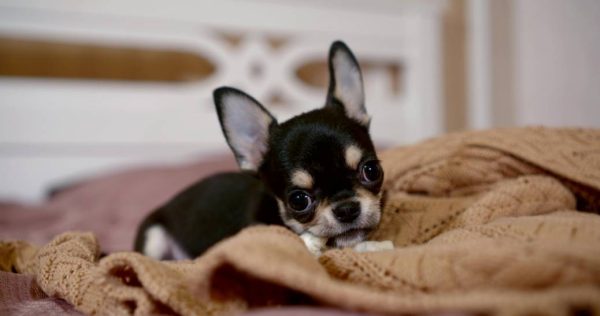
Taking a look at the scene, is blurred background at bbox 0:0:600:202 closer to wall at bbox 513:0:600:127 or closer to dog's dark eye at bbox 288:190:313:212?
wall at bbox 513:0:600:127

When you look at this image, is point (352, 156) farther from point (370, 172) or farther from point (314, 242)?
point (314, 242)

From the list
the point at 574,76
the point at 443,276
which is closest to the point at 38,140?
the point at 443,276

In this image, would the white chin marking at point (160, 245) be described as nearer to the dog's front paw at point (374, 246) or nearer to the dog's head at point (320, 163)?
the dog's head at point (320, 163)

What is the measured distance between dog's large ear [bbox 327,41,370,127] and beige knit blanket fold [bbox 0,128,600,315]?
25 cm

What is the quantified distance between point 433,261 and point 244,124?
68 cm

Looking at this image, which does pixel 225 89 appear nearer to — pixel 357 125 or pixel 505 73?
pixel 357 125

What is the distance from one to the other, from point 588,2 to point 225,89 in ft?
6.19

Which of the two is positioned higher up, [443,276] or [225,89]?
[225,89]

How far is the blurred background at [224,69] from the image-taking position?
251cm

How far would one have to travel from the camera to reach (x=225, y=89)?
3.87 ft

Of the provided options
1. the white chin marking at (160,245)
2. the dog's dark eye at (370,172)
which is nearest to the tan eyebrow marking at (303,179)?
the dog's dark eye at (370,172)

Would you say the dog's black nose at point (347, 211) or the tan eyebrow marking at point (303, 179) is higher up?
the tan eyebrow marking at point (303, 179)

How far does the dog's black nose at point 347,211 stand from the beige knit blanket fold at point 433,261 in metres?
0.13

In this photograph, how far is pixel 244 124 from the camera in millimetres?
1284
